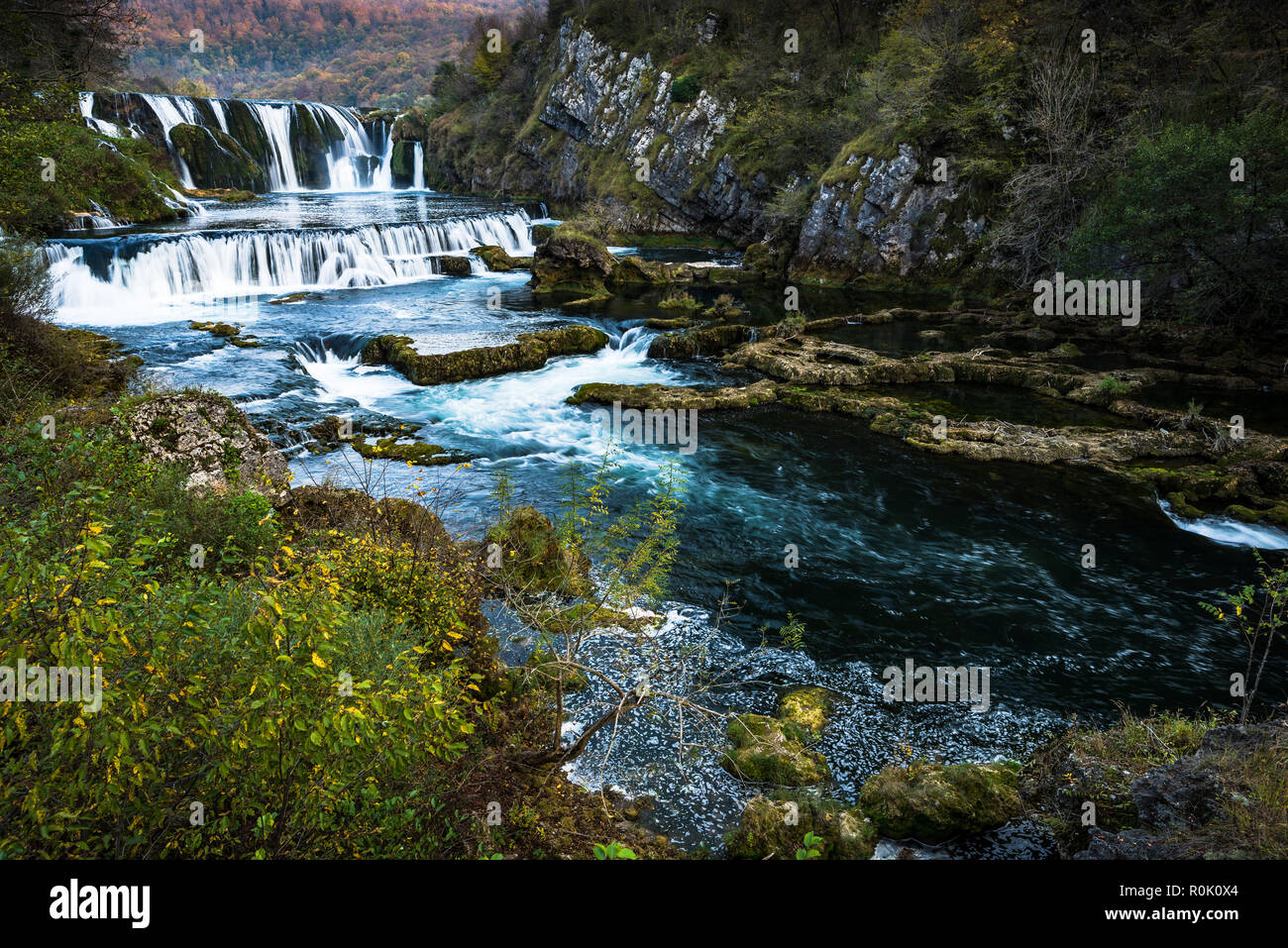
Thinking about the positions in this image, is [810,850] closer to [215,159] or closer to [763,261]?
[763,261]

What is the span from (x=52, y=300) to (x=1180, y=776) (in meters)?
27.8

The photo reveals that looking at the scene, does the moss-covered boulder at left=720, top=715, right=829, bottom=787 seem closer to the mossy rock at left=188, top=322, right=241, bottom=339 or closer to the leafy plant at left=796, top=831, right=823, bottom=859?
the leafy plant at left=796, top=831, right=823, bottom=859

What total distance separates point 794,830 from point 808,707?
1.98 meters

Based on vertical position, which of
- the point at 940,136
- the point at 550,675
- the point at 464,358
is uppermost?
the point at 940,136

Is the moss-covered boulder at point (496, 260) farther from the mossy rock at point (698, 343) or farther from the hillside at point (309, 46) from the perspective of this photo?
the hillside at point (309, 46)

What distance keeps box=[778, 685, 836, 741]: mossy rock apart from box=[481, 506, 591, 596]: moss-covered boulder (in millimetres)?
2969

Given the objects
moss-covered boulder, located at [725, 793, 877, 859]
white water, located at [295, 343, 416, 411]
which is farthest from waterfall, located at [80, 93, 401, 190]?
moss-covered boulder, located at [725, 793, 877, 859]

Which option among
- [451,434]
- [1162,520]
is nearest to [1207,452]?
[1162,520]

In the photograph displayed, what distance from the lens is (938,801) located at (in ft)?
19.6

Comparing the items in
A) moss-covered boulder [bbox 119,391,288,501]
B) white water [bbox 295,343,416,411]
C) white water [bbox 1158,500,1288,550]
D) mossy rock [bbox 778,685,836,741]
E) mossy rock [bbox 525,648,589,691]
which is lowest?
mossy rock [bbox 778,685,836,741]

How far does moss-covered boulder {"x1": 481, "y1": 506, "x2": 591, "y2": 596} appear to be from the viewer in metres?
8.89

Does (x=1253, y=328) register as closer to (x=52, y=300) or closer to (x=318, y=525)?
(x=318, y=525)

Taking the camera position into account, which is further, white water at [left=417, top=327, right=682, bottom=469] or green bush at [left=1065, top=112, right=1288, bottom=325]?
green bush at [left=1065, top=112, right=1288, bottom=325]

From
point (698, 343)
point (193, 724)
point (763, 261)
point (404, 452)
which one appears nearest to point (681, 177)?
point (763, 261)
